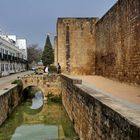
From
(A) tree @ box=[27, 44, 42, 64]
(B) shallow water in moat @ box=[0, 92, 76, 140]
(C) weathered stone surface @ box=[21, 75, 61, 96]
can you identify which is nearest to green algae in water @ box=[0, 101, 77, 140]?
(B) shallow water in moat @ box=[0, 92, 76, 140]

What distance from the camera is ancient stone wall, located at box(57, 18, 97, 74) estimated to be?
26.1 meters

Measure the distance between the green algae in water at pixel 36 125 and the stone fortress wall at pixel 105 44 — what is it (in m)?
3.49

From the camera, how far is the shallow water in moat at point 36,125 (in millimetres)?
14266

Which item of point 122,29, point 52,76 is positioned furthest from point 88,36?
point 122,29

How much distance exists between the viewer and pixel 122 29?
52.3ft

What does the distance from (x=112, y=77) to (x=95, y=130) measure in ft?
34.5

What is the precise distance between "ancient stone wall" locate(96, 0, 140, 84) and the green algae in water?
341cm

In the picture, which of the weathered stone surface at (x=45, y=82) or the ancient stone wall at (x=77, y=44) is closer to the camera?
the ancient stone wall at (x=77, y=44)

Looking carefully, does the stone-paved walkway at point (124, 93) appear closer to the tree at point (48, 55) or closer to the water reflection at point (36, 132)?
the water reflection at point (36, 132)

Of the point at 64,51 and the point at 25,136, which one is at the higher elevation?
the point at 64,51

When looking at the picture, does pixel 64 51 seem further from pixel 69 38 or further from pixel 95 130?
pixel 95 130

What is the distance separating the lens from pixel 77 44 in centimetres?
2619

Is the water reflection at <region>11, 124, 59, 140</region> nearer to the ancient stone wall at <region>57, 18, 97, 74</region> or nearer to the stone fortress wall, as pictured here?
the stone fortress wall

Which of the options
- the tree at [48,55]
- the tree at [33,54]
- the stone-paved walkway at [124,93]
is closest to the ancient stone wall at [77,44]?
the stone-paved walkway at [124,93]
